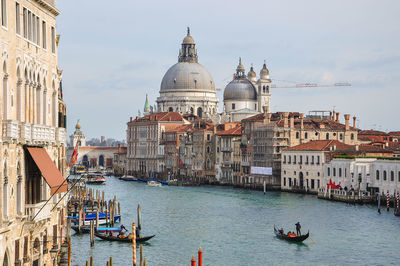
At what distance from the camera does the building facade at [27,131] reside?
11094mm

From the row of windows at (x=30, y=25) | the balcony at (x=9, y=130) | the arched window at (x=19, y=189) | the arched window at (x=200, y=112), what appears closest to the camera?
the balcony at (x=9, y=130)

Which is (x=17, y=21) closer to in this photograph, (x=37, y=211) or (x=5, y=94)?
(x=5, y=94)

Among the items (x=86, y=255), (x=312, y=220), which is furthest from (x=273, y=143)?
(x=86, y=255)

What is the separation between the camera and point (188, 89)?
99688 millimetres

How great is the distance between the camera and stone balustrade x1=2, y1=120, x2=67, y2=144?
1088 cm

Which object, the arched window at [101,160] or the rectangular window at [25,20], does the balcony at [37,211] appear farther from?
the arched window at [101,160]

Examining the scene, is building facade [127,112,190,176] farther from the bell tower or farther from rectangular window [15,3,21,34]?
rectangular window [15,3,21,34]

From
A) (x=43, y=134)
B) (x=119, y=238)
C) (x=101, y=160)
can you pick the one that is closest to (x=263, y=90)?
(x=101, y=160)

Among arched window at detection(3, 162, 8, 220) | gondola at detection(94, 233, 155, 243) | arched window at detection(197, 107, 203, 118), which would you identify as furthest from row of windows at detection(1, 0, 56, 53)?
arched window at detection(197, 107, 203, 118)

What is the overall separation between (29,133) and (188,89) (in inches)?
3457

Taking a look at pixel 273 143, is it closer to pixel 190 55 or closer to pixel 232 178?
pixel 232 178

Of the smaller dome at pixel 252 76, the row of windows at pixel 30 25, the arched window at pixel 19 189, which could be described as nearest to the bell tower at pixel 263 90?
the smaller dome at pixel 252 76

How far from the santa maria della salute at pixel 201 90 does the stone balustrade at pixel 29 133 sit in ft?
257

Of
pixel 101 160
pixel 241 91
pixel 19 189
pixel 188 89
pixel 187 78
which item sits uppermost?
pixel 187 78
